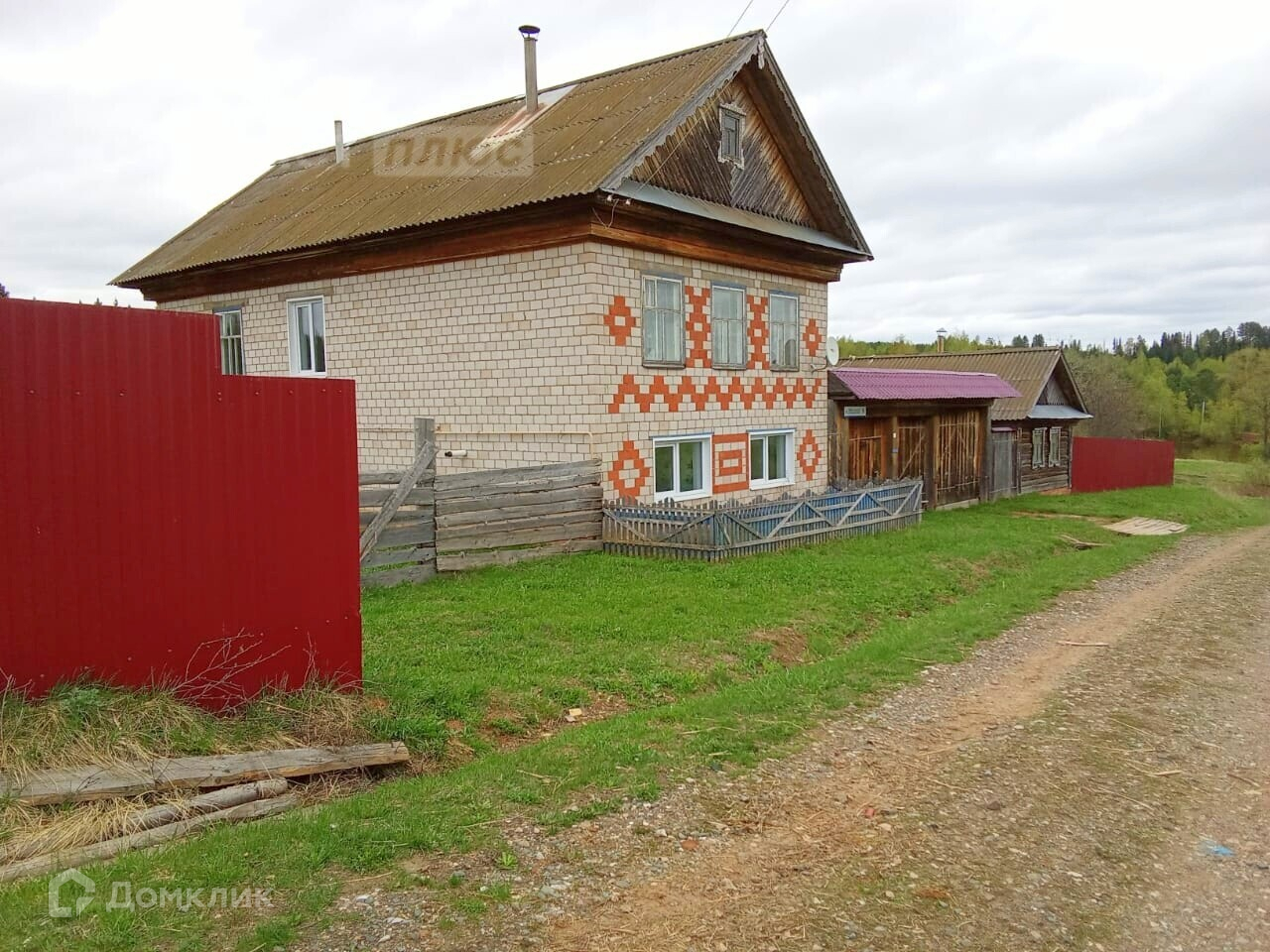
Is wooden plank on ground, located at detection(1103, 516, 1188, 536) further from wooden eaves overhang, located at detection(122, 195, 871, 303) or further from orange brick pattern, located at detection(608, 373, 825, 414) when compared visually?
wooden eaves overhang, located at detection(122, 195, 871, 303)

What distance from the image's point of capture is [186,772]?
5.30 m

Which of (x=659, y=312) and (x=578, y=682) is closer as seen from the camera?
(x=578, y=682)

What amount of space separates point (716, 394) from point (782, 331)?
9.56 feet

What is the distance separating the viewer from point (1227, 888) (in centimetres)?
472

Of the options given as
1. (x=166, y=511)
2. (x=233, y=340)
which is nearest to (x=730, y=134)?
(x=233, y=340)

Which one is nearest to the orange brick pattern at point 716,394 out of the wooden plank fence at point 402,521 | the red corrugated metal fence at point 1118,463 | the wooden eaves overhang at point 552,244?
the wooden eaves overhang at point 552,244

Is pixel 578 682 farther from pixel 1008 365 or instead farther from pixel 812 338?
pixel 1008 365

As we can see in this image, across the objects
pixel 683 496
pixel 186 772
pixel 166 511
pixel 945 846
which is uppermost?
pixel 166 511

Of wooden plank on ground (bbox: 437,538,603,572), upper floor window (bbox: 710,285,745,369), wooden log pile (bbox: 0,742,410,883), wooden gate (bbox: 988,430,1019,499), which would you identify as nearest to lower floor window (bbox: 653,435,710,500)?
upper floor window (bbox: 710,285,745,369)

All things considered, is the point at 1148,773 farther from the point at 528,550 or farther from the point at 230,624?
the point at 528,550

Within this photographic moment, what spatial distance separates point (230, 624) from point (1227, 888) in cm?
609

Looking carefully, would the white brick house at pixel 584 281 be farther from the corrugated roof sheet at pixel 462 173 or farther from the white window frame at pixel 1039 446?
the white window frame at pixel 1039 446

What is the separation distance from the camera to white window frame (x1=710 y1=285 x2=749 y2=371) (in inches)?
689

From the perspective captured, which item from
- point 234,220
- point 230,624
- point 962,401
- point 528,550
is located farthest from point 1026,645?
point 234,220
